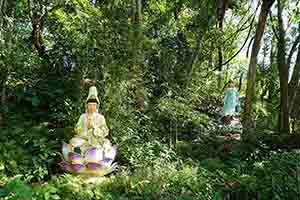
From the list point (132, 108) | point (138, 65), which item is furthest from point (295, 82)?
point (132, 108)

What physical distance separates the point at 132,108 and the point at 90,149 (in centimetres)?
169

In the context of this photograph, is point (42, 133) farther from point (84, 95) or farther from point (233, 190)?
point (233, 190)

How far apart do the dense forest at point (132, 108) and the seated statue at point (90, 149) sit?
220 millimetres

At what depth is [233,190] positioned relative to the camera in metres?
5.39

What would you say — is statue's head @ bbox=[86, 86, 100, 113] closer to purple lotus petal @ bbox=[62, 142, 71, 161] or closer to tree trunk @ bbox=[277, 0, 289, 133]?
purple lotus petal @ bbox=[62, 142, 71, 161]

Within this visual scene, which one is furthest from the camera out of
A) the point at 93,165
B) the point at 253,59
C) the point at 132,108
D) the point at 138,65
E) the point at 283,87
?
the point at 253,59

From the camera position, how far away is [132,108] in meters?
7.66

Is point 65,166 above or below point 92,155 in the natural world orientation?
below

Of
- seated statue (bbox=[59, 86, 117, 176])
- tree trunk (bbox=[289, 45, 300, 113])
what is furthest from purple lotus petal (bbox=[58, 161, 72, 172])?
tree trunk (bbox=[289, 45, 300, 113])

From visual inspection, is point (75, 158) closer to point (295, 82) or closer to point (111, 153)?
point (111, 153)

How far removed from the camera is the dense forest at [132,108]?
5.50 meters

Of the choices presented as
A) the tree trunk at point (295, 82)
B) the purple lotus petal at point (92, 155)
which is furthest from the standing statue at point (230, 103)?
the purple lotus petal at point (92, 155)

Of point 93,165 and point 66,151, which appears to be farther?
point 66,151

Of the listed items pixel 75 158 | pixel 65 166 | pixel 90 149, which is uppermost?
pixel 90 149
